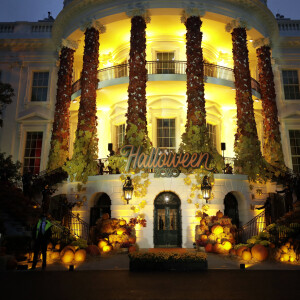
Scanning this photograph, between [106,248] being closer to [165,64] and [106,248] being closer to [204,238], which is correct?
[204,238]

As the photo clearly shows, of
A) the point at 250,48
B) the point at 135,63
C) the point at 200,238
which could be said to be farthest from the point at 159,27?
the point at 200,238

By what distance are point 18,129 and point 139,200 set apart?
39.2 feet

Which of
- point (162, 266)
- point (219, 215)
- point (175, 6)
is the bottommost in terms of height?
point (162, 266)

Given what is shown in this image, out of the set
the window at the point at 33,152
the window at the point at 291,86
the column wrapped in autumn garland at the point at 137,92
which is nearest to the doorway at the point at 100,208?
the column wrapped in autumn garland at the point at 137,92

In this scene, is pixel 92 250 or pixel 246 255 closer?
Result: pixel 246 255

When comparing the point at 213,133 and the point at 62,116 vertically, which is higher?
A: the point at 62,116

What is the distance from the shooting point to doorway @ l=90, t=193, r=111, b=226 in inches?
658

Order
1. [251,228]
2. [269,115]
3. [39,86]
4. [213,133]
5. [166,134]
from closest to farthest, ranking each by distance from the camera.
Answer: [251,228], [269,115], [166,134], [213,133], [39,86]

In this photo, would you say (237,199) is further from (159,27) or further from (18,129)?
(18,129)

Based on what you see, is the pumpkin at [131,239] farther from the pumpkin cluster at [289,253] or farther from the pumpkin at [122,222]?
the pumpkin cluster at [289,253]

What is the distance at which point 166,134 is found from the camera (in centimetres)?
2039

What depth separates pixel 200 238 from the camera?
13938 mm

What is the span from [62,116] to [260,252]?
14118 mm

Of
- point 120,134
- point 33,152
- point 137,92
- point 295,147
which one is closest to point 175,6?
point 137,92
